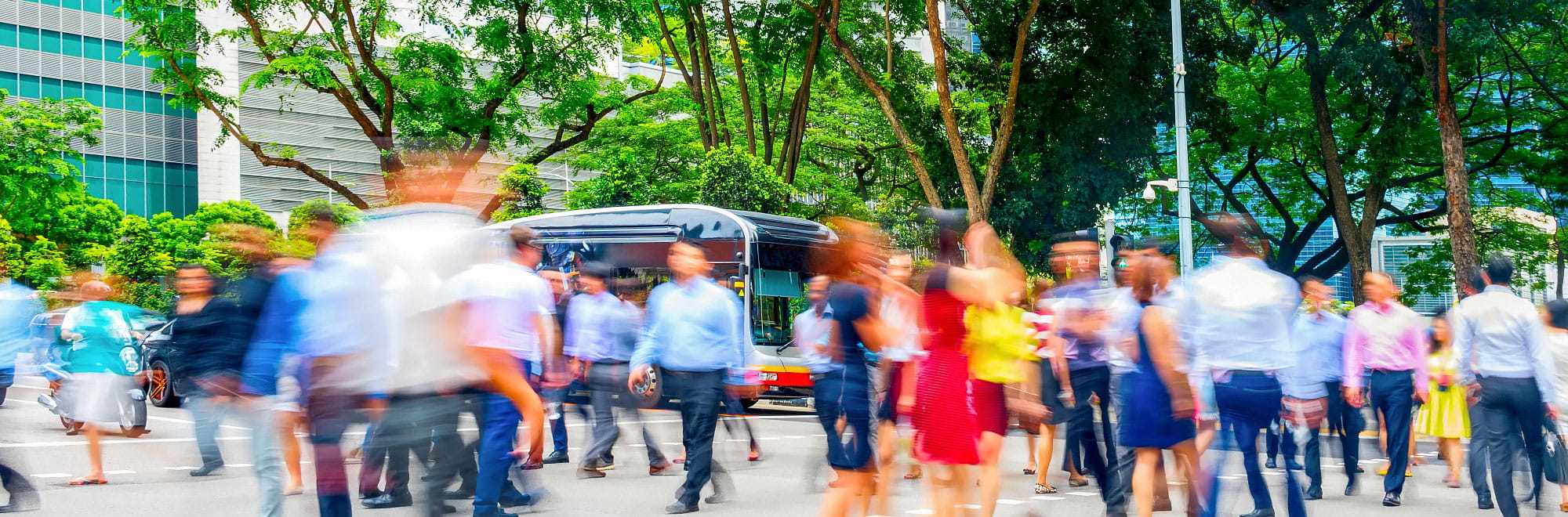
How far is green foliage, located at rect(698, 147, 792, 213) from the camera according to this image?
69.0 feet

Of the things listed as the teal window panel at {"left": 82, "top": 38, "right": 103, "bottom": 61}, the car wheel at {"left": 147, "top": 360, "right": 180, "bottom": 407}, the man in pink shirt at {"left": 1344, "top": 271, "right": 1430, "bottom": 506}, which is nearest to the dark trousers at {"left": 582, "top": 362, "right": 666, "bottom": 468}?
the man in pink shirt at {"left": 1344, "top": 271, "right": 1430, "bottom": 506}

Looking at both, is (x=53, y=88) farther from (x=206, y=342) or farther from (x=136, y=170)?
(x=206, y=342)

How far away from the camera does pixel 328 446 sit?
15.7 feet

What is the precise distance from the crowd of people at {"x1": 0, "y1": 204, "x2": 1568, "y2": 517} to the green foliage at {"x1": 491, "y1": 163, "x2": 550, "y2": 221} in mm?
13223

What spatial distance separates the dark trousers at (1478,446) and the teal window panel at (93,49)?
58191 millimetres

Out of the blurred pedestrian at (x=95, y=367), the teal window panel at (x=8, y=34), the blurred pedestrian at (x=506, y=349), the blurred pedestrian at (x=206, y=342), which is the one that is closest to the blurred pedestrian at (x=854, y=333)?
the blurred pedestrian at (x=506, y=349)

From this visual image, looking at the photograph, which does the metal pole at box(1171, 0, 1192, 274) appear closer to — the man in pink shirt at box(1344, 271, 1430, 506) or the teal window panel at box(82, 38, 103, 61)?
the man in pink shirt at box(1344, 271, 1430, 506)

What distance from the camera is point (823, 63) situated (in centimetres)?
2338

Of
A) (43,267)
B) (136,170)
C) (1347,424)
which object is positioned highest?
(136,170)

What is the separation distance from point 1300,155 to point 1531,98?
487 cm

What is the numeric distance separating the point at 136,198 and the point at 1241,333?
57.8 metres

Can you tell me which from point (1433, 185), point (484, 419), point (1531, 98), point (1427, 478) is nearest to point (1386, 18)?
point (1531, 98)

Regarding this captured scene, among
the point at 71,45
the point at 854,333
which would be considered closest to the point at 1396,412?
the point at 854,333

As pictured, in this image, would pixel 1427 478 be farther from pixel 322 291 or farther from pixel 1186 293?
pixel 322 291
